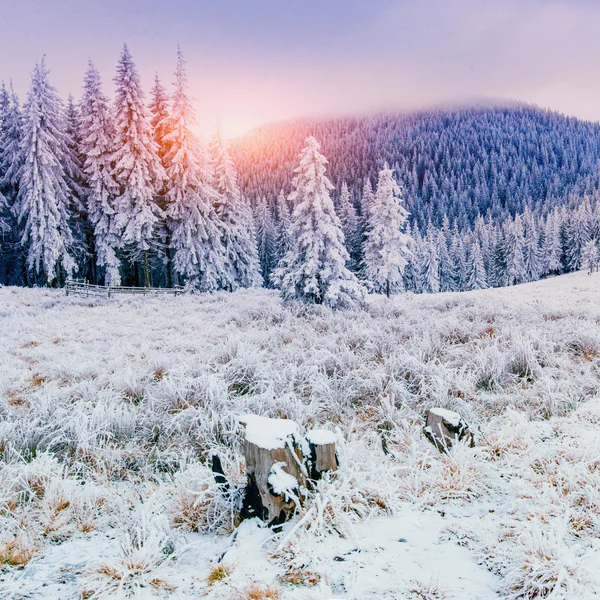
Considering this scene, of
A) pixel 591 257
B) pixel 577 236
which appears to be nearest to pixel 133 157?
pixel 591 257

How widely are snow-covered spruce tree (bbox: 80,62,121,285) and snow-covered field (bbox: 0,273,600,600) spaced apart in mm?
18266

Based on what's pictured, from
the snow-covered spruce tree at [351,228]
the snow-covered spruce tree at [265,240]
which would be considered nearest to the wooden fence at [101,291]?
the snow-covered spruce tree at [351,228]

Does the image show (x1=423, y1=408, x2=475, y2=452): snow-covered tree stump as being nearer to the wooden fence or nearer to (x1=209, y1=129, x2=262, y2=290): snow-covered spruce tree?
the wooden fence

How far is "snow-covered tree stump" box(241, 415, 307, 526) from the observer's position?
327 centimetres

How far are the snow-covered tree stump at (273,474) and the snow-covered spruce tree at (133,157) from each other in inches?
945

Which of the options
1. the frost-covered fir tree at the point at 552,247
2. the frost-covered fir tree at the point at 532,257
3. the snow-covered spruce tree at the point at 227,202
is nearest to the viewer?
the snow-covered spruce tree at the point at 227,202

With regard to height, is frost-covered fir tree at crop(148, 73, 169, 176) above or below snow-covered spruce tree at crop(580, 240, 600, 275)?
above

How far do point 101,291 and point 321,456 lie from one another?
23403mm

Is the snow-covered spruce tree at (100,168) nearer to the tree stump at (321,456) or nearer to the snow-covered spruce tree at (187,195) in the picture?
the snow-covered spruce tree at (187,195)

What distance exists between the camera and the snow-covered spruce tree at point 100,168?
2572cm

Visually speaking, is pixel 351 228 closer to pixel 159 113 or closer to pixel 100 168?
pixel 159 113

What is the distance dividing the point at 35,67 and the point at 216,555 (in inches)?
1253

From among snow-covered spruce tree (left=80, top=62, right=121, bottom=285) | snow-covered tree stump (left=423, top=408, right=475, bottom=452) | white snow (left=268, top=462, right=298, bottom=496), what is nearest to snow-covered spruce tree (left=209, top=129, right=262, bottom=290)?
snow-covered spruce tree (left=80, top=62, right=121, bottom=285)

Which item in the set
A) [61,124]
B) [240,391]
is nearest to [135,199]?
[61,124]
